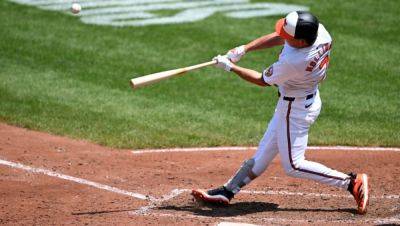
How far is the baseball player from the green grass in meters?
2.46

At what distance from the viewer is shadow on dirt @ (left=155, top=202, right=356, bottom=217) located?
319 inches

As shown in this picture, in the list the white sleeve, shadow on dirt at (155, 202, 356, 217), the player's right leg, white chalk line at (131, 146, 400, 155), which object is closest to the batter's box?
shadow on dirt at (155, 202, 356, 217)

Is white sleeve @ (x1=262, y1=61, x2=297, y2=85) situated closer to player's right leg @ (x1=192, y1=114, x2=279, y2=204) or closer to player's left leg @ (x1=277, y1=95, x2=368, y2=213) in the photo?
player's left leg @ (x1=277, y1=95, x2=368, y2=213)

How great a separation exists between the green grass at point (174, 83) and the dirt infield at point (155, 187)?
1.93 ft

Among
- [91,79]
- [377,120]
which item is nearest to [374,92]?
[377,120]

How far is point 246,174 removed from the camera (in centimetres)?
830

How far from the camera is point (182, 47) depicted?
14.2 meters

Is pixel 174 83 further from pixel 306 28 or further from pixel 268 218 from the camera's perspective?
pixel 306 28

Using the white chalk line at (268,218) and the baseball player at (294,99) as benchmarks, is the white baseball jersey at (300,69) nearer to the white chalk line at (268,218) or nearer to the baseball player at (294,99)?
the baseball player at (294,99)

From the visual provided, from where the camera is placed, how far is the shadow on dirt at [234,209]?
8.10 meters

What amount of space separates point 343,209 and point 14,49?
7696mm

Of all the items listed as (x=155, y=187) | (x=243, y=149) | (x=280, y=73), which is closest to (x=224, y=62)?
(x=280, y=73)

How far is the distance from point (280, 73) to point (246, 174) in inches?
47.7

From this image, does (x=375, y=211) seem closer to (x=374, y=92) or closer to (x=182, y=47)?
(x=374, y=92)
